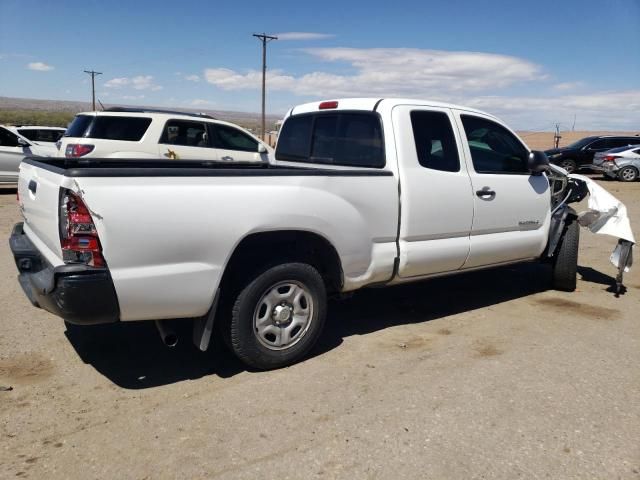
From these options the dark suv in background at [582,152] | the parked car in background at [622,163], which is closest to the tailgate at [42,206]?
the parked car in background at [622,163]

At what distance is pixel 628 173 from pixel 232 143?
15.5m

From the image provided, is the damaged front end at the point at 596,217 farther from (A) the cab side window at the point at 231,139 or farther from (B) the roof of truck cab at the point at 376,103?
(A) the cab side window at the point at 231,139

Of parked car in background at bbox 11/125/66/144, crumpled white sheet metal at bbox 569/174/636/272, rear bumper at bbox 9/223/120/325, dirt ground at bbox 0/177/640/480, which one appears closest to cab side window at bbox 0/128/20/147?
parked car in background at bbox 11/125/66/144

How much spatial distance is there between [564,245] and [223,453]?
4.45 metres

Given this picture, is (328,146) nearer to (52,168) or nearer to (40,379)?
(52,168)

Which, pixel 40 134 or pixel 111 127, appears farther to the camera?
pixel 40 134

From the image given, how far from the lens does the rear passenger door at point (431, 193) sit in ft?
14.9

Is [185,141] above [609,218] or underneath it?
above

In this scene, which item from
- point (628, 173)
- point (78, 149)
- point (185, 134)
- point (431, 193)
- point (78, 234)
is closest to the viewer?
point (78, 234)

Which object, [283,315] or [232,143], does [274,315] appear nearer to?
[283,315]

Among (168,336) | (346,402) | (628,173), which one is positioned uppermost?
(628,173)

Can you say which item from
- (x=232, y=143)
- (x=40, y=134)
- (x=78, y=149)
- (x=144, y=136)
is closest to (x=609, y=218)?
(x=232, y=143)

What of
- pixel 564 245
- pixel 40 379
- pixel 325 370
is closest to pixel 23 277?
pixel 40 379

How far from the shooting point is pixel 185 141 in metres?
11.0
